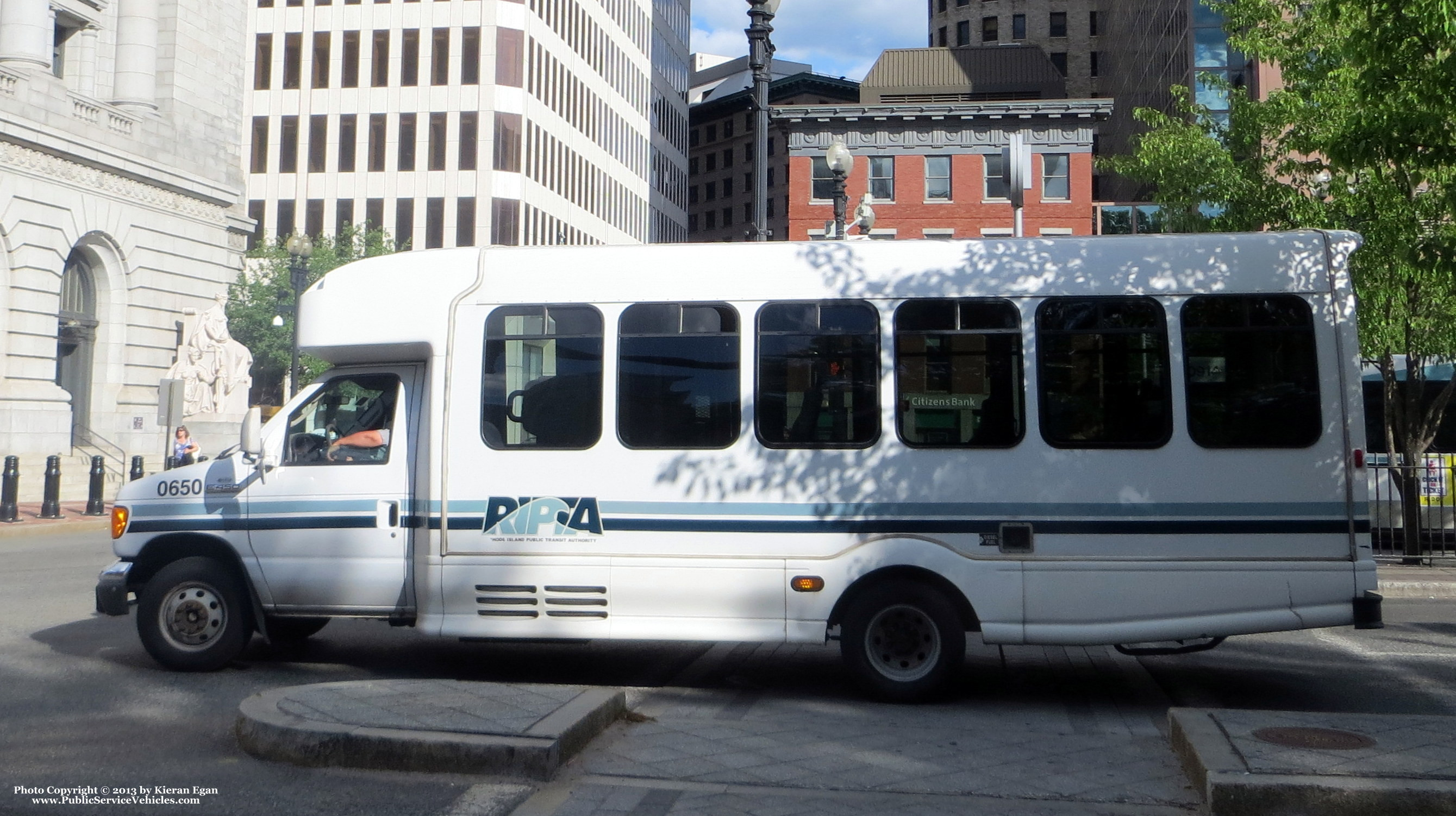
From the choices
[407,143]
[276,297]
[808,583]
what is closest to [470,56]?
[407,143]

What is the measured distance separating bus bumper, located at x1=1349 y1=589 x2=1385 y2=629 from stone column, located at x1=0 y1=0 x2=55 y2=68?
116ft

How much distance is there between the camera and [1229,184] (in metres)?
17.1

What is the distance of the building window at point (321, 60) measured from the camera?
61406 millimetres

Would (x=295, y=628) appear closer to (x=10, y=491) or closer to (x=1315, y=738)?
(x=1315, y=738)

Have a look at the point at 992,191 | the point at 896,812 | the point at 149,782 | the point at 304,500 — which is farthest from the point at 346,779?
the point at 992,191

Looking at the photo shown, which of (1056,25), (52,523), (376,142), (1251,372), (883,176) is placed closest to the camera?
(1251,372)

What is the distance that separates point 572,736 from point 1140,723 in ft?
11.3

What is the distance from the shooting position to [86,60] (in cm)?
3850

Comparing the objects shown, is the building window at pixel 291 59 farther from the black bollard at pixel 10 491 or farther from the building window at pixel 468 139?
the black bollard at pixel 10 491

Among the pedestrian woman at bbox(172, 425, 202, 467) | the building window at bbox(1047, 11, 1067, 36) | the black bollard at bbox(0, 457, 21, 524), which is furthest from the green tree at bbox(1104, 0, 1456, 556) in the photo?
the building window at bbox(1047, 11, 1067, 36)

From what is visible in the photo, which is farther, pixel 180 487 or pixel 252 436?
pixel 180 487

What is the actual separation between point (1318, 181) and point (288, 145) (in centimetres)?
5409

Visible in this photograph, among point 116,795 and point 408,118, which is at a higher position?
point 408,118

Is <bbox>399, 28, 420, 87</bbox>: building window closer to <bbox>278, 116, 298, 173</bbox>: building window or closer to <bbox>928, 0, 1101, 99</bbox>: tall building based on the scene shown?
<bbox>278, 116, 298, 173</bbox>: building window
